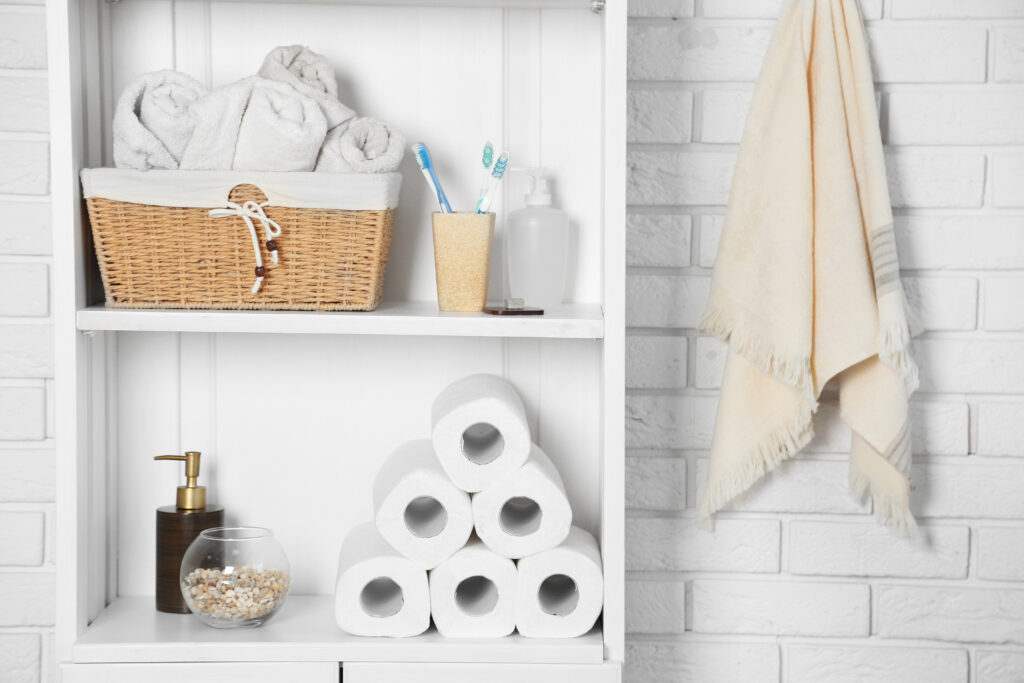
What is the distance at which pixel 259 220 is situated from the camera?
113 centimetres

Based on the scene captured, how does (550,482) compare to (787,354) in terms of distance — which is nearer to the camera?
(550,482)

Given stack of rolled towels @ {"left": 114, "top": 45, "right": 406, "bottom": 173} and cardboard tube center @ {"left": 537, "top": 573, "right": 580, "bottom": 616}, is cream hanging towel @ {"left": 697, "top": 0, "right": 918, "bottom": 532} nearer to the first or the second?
cardboard tube center @ {"left": 537, "top": 573, "right": 580, "bottom": 616}

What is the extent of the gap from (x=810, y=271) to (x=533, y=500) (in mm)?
431

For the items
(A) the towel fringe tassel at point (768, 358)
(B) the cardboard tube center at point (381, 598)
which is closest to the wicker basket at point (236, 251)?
(B) the cardboard tube center at point (381, 598)

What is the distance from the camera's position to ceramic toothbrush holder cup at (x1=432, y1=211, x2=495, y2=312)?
119cm

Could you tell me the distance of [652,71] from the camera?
1346 mm

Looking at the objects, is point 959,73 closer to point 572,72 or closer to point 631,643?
point 572,72

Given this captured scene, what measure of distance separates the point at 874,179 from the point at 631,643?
66 centimetres

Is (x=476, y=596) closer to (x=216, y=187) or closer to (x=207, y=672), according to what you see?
(x=207, y=672)

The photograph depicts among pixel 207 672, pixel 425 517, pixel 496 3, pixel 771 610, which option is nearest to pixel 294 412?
pixel 425 517

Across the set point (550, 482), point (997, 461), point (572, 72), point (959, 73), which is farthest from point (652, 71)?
point (997, 461)

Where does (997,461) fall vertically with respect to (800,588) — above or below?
above

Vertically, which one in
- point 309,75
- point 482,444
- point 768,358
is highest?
point 309,75

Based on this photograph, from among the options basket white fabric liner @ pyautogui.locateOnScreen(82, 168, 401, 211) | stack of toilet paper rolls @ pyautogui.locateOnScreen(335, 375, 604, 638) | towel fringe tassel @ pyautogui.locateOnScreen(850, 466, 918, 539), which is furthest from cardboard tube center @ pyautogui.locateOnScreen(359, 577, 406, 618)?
towel fringe tassel @ pyautogui.locateOnScreen(850, 466, 918, 539)
